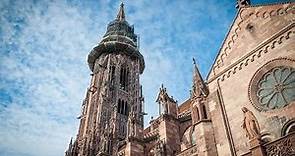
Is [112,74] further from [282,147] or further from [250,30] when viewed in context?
[282,147]

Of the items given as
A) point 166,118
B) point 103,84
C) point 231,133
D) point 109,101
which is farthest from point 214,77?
point 103,84

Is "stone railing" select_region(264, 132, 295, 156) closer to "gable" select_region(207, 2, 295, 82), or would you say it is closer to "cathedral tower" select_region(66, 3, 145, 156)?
"gable" select_region(207, 2, 295, 82)

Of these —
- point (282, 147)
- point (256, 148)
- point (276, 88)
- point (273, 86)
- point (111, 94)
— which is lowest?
point (282, 147)

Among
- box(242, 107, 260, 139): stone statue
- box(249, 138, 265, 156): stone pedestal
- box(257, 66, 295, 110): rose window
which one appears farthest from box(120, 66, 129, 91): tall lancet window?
box(249, 138, 265, 156): stone pedestal

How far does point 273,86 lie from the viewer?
12.0 metres

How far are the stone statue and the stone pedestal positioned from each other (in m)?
0.17

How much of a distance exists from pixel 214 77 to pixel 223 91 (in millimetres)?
1168

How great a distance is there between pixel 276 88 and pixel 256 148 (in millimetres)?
3290

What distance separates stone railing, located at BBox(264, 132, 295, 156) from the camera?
9086mm

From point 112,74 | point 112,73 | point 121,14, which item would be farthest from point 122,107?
point 121,14

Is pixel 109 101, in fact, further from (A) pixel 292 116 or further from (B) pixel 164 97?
(A) pixel 292 116

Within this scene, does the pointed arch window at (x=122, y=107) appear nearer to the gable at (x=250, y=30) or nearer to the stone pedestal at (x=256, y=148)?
the gable at (x=250, y=30)

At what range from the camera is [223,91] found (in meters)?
13.7

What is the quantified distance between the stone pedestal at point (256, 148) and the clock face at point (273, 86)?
2174 mm
